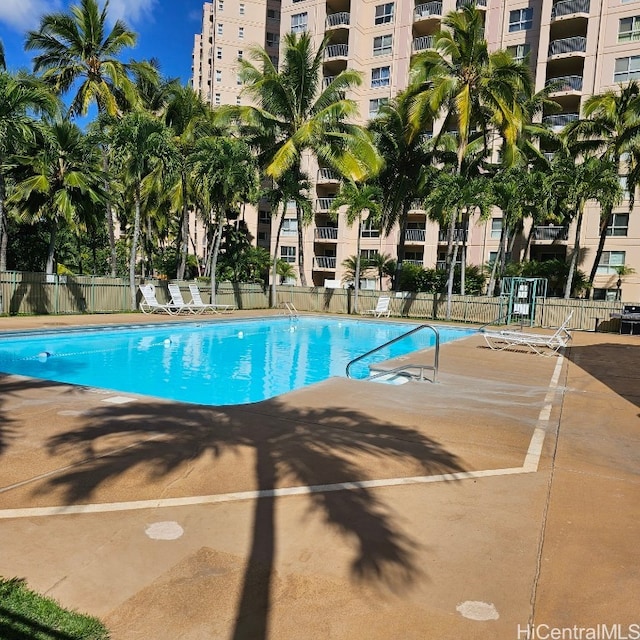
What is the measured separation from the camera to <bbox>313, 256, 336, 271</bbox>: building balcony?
40656 mm

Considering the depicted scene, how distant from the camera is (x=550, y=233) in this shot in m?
33.8

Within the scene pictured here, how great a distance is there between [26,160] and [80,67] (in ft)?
21.0

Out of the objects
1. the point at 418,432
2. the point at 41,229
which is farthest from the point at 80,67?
the point at 418,432

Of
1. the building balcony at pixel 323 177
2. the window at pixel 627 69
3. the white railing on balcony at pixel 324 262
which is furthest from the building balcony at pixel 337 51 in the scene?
the window at pixel 627 69

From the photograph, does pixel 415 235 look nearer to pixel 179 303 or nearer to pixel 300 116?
pixel 300 116

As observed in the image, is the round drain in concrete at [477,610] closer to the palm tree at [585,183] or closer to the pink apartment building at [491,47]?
the palm tree at [585,183]

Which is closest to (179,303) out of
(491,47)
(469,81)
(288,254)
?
(469,81)

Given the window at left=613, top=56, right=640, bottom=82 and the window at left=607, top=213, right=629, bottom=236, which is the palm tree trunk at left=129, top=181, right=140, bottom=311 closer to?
the window at left=607, top=213, right=629, bottom=236

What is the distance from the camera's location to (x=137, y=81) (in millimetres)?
28156

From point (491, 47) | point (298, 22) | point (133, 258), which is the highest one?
point (298, 22)

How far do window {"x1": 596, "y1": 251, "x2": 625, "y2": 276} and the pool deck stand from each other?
29017 millimetres

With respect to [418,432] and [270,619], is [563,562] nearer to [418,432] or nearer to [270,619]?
[270,619]

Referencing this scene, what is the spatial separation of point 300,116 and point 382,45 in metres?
18.9

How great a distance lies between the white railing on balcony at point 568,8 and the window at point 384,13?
11789mm
